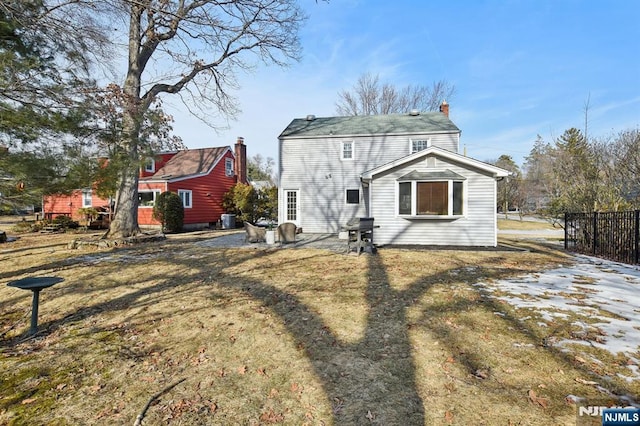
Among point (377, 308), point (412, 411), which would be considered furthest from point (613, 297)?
point (412, 411)

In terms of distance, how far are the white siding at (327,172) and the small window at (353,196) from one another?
0.18 metres

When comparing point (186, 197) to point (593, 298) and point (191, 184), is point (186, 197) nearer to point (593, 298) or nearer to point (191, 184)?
point (191, 184)

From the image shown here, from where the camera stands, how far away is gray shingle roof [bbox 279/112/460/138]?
57.5ft

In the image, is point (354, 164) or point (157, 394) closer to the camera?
point (157, 394)

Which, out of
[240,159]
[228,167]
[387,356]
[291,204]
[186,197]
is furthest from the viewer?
[240,159]

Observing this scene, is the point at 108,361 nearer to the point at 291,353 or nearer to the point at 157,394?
the point at 157,394

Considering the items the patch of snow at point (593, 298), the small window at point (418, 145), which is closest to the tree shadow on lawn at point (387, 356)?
the patch of snow at point (593, 298)

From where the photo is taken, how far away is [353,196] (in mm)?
17922

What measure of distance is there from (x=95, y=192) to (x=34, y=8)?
3.08m

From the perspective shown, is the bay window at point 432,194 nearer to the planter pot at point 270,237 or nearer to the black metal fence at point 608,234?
the black metal fence at point 608,234

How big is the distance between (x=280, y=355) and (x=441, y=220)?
9.99 m

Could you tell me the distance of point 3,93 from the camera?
4.23 metres

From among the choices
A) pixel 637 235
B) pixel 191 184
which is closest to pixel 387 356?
pixel 637 235

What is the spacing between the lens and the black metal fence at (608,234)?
8594 mm
